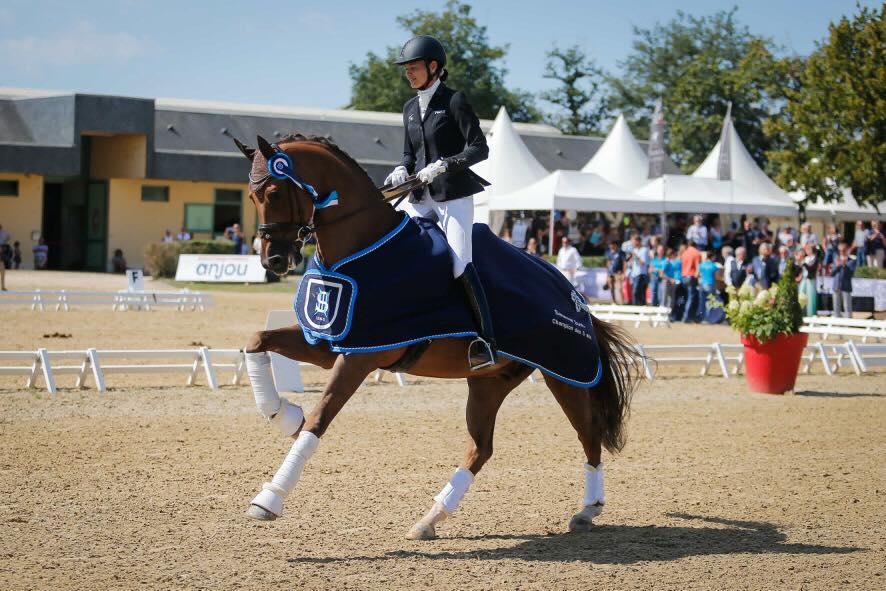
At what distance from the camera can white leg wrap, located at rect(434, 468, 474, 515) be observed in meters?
6.34

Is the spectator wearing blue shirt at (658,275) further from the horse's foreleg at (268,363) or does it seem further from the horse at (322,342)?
the horse's foreleg at (268,363)

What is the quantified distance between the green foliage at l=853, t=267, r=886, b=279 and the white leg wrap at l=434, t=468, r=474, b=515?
24.6 metres

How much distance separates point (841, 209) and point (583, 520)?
3046cm

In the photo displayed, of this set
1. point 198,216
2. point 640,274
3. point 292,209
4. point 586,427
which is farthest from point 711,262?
point 198,216

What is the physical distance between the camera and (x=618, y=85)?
74.6 m

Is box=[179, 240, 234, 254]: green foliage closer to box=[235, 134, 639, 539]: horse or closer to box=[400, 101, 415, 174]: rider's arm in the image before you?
box=[400, 101, 415, 174]: rider's arm

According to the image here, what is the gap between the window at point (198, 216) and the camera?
4322cm

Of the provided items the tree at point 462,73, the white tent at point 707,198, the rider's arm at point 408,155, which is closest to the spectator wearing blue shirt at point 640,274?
the white tent at point 707,198

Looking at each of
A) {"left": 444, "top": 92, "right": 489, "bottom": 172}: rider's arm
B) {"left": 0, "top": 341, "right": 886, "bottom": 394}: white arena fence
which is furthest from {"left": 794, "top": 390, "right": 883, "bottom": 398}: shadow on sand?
{"left": 444, "top": 92, "right": 489, "bottom": 172}: rider's arm

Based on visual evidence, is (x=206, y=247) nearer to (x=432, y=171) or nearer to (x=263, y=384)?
(x=432, y=171)

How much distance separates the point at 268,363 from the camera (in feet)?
19.9

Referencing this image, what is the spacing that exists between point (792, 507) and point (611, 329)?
1.82 m

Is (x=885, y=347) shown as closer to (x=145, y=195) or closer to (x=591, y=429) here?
(x=591, y=429)

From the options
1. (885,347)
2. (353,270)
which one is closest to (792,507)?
(353,270)
